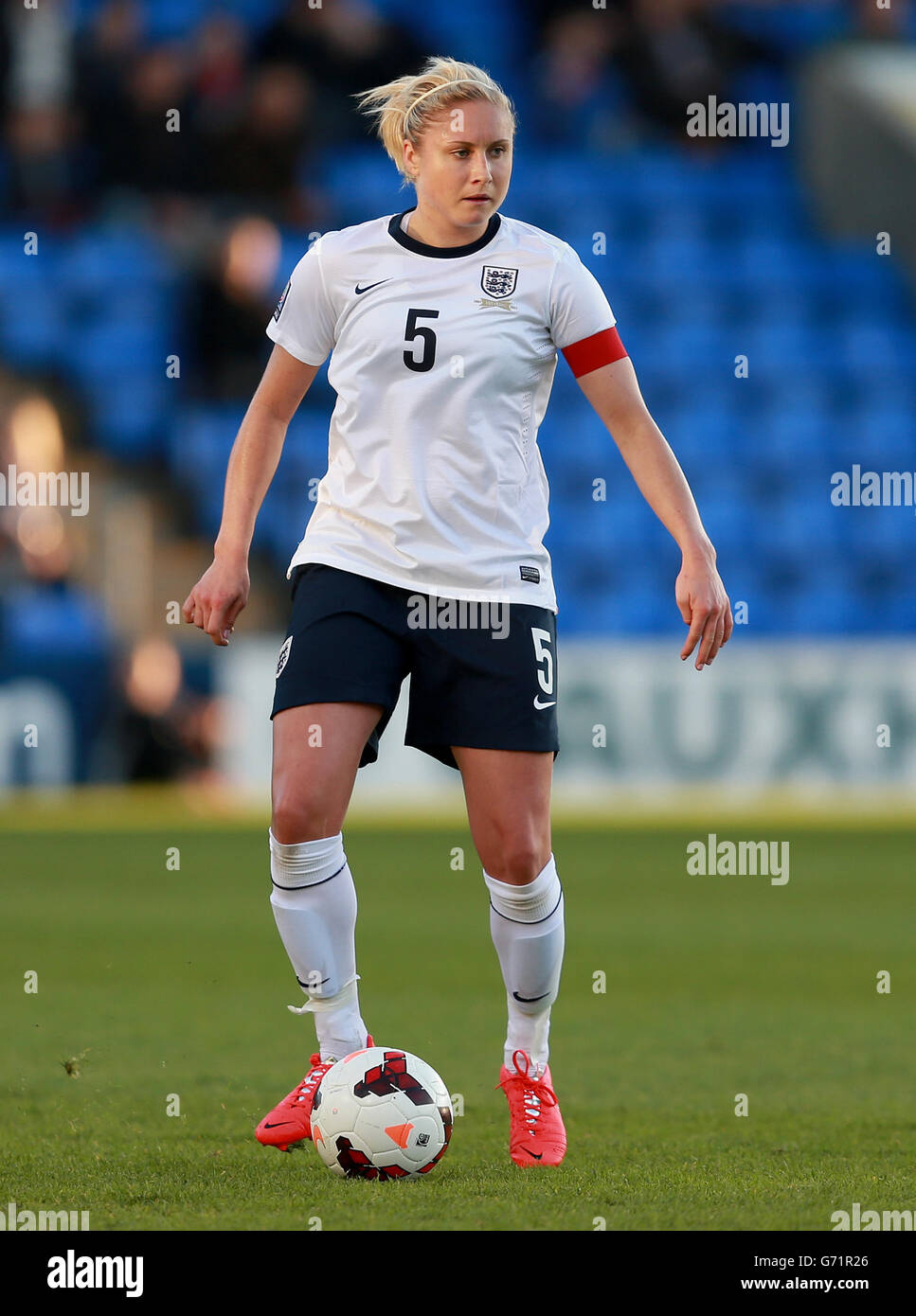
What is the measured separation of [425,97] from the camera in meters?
4.11

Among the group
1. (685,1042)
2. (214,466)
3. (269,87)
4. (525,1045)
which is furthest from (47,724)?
(525,1045)

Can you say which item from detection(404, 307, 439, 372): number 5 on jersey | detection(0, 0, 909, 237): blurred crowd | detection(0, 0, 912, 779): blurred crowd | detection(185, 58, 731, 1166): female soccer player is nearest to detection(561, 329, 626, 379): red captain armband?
detection(185, 58, 731, 1166): female soccer player

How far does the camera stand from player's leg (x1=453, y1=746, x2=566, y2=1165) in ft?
13.3

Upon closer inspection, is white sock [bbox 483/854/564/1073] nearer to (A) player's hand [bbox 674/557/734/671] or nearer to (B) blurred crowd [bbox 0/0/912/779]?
(A) player's hand [bbox 674/557/734/671]

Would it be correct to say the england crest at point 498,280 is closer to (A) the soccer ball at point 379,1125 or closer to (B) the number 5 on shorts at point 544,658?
(B) the number 5 on shorts at point 544,658

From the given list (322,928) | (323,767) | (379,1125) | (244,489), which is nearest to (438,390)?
(244,489)

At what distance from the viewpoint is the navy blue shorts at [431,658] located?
4.05 meters

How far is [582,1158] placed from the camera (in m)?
4.07

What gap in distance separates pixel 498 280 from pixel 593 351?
245mm

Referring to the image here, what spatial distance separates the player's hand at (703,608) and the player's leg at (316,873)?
0.64 metres

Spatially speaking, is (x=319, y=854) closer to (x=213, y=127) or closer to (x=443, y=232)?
(x=443, y=232)

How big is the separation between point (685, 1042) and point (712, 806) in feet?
22.5

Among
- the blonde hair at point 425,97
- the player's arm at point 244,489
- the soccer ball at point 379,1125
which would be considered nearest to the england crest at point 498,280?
the blonde hair at point 425,97
